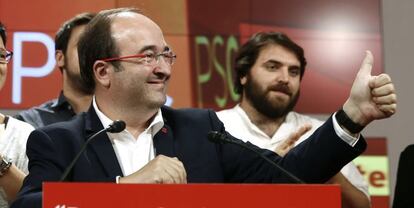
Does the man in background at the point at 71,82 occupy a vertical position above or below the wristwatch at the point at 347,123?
below

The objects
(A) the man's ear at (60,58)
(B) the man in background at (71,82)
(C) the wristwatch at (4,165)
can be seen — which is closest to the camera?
(C) the wristwatch at (4,165)

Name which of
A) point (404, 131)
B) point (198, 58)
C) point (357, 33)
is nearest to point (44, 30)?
point (198, 58)

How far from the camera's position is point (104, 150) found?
2.21m

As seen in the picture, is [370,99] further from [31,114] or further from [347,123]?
[31,114]

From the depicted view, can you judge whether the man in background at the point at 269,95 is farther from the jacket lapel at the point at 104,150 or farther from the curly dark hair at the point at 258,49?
the jacket lapel at the point at 104,150

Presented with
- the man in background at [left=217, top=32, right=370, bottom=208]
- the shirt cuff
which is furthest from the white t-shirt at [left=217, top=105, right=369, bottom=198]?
the shirt cuff

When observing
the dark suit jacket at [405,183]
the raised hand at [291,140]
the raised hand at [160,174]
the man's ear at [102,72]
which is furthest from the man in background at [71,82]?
the raised hand at [160,174]

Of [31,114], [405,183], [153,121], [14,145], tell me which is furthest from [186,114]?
[31,114]

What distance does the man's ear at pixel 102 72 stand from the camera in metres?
2.37

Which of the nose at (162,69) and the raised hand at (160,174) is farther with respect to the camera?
the nose at (162,69)

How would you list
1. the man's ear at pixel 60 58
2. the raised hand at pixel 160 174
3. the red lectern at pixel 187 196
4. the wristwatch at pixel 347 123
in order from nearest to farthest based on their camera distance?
1. the red lectern at pixel 187 196
2. the raised hand at pixel 160 174
3. the wristwatch at pixel 347 123
4. the man's ear at pixel 60 58

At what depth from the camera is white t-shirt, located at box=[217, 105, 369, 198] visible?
347 cm

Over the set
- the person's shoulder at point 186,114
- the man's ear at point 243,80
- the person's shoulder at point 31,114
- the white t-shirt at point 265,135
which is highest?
the person's shoulder at point 186,114

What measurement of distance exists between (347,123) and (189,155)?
1.50 feet
